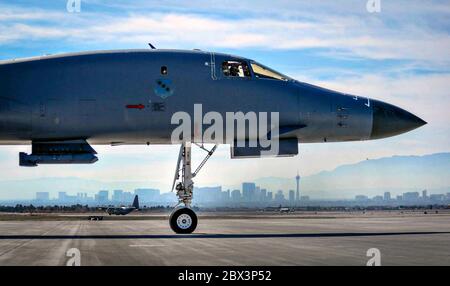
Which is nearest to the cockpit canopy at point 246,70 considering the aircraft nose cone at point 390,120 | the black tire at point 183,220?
the aircraft nose cone at point 390,120

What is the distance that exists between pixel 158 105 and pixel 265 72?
13.9 feet

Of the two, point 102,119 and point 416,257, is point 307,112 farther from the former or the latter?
point 416,257

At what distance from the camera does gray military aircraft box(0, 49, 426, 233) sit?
22.3 meters

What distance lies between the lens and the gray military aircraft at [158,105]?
22297 mm

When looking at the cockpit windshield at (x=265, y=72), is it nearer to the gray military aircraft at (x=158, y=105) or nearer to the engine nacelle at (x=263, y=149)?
the gray military aircraft at (x=158, y=105)

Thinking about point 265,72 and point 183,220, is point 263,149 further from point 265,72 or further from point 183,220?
point 183,220

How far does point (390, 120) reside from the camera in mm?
23516

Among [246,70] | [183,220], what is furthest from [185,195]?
[246,70]

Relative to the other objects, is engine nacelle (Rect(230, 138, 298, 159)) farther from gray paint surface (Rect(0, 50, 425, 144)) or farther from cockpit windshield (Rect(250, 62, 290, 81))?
cockpit windshield (Rect(250, 62, 290, 81))

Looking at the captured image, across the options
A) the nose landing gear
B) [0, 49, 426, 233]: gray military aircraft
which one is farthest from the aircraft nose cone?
the nose landing gear

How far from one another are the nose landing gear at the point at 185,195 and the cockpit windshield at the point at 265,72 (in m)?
3.40

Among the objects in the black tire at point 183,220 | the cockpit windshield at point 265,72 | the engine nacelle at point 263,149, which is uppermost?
the cockpit windshield at point 265,72

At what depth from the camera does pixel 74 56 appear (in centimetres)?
2297

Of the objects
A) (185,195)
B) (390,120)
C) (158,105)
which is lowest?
(185,195)
